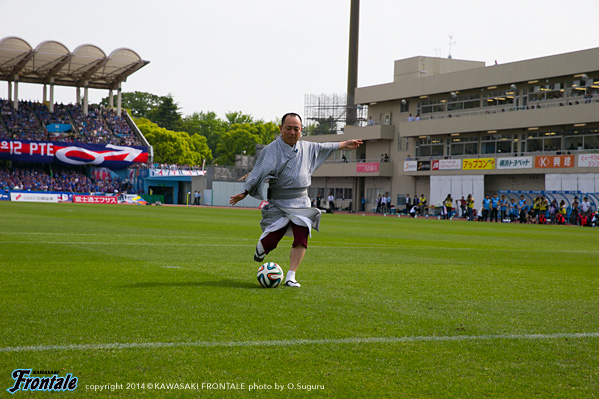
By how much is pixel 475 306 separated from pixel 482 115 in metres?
49.9

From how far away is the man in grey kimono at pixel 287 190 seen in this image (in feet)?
25.0

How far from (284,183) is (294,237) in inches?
27.4

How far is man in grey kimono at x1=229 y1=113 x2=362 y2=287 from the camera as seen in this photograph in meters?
7.62

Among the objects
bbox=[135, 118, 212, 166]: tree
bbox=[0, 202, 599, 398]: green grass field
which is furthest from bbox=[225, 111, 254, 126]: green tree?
bbox=[0, 202, 599, 398]: green grass field

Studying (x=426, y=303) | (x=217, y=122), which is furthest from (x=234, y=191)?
(x=426, y=303)

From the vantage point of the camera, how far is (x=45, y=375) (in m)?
3.70

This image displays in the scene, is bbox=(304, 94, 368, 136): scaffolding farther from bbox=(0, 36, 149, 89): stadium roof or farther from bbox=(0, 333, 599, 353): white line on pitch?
bbox=(0, 333, 599, 353): white line on pitch

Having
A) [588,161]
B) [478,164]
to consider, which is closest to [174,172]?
[478,164]

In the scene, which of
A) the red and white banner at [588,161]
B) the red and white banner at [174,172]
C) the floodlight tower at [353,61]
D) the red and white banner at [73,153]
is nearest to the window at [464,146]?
the red and white banner at [588,161]

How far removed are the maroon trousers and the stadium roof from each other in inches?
2369

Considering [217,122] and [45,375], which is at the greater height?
[217,122]

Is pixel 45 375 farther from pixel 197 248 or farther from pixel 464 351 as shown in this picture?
pixel 197 248

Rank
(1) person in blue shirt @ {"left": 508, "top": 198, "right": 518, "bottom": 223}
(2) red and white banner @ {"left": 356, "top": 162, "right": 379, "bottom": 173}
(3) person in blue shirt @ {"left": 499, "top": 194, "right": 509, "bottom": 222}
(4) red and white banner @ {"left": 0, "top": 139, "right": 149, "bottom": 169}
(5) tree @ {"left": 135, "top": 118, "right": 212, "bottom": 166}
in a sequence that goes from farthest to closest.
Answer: (5) tree @ {"left": 135, "top": 118, "right": 212, "bottom": 166} → (2) red and white banner @ {"left": 356, "top": 162, "right": 379, "bottom": 173} → (4) red and white banner @ {"left": 0, "top": 139, "right": 149, "bottom": 169} → (3) person in blue shirt @ {"left": 499, "top": 194, "right": 509, "bottom": 222} → (1) person in blue shirt @ {"left": 508, "top": 198, "right": 518, "bottom": 223}

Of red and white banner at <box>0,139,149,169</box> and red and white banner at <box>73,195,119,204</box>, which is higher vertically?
red and white banner at <box>0,139,149,169</box>
